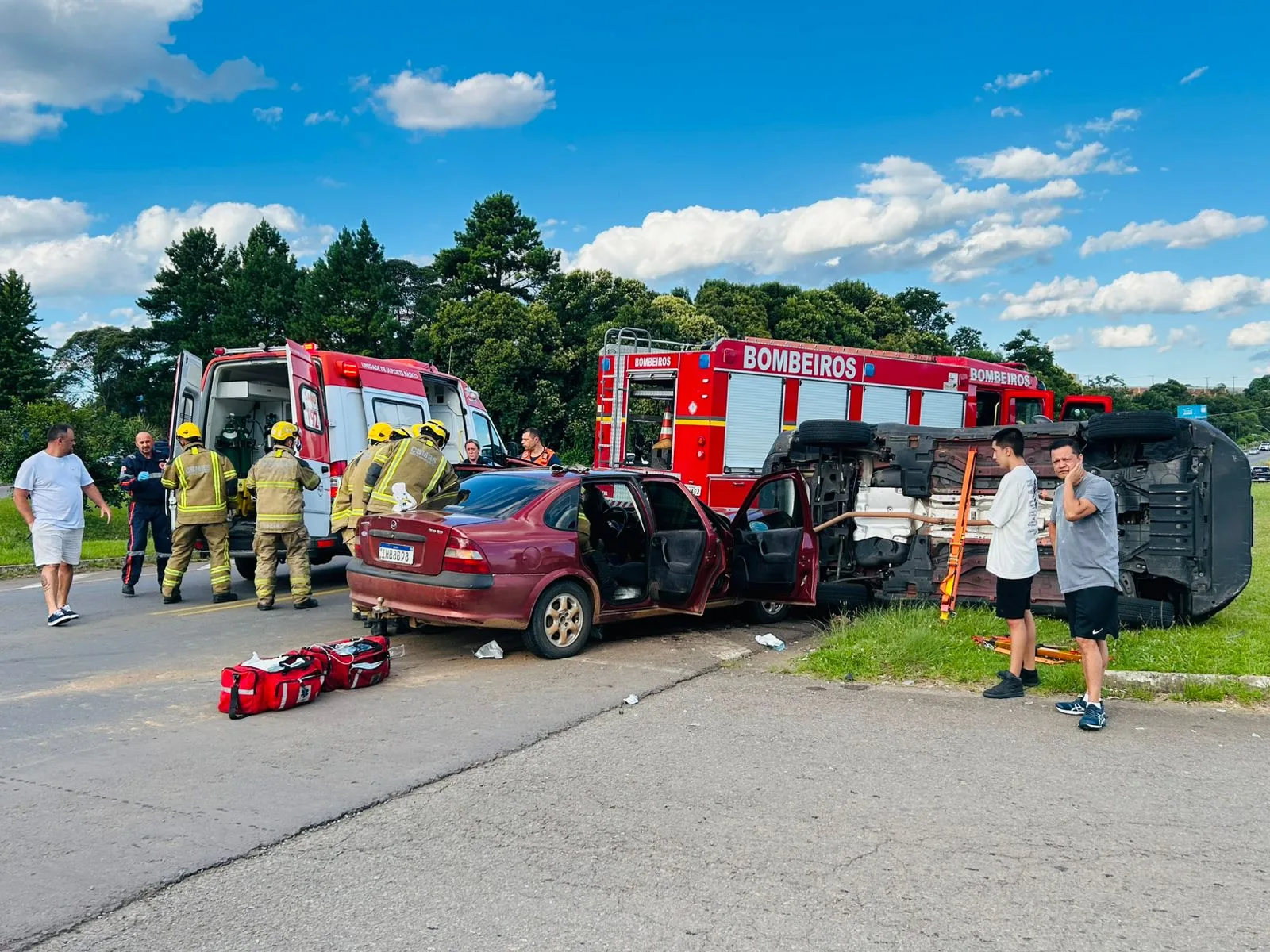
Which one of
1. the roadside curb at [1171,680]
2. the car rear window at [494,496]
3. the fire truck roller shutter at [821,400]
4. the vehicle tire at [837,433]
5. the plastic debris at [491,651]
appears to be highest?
the fire truck roller shutter at [821,400]

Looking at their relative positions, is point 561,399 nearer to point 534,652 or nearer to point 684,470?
point 684,470

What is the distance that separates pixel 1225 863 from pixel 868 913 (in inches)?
61.7

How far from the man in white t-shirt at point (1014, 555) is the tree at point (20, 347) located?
50.7m

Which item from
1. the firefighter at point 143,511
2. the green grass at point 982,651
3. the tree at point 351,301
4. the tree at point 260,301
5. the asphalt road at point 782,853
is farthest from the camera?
the tree at point 260,301

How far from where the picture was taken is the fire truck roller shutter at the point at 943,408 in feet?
50.7

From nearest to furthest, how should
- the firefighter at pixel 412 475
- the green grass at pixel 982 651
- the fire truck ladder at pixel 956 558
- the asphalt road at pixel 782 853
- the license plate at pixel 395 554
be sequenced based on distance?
the asphalt road at pixel 782 853 → the green grass at pixel 982 651 → the license plate at pixel 395 554 → the fire truck ladder at pixel 956 558 → the firefighter at pixel 412 475

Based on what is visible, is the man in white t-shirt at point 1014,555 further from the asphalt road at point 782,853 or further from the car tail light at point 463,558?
the car tail light at point 463,558

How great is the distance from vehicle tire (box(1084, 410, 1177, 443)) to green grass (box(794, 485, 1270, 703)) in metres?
1.53

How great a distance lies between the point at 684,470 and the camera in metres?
13.5

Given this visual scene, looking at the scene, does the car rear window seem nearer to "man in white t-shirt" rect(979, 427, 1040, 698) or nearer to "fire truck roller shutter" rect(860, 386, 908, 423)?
"man in white t-shirt" rect(979, 427, 1040, 698)

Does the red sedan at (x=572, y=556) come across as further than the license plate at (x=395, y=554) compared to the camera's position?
No

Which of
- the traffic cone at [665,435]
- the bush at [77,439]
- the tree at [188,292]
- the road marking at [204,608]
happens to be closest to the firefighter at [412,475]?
the road marking at [204,608]

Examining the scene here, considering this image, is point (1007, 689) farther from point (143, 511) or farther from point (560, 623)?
point (143, 511)

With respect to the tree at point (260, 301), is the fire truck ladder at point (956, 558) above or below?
below
